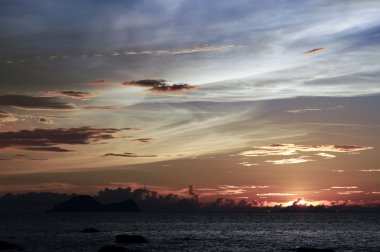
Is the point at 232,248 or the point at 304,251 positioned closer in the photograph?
the point at 304,251

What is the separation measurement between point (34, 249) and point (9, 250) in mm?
9657

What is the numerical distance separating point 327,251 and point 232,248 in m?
24.1

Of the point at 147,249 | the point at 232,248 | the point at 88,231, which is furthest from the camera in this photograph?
the point at 88,231

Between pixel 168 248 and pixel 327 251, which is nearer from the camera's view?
pixel 327 251

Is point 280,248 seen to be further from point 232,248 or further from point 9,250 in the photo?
point 9,250

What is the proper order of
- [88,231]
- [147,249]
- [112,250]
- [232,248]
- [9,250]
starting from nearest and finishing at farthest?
[112,250] < [9,250] < [147,249] < [232,248] < [88,231]

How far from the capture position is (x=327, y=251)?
322 ft

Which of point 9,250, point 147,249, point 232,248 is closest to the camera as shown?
point 9,250

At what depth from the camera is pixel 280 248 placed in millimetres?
115188

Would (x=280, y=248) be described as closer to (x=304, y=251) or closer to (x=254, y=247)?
(x=254, y=247)

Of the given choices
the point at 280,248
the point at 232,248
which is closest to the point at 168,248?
the point at 232,248

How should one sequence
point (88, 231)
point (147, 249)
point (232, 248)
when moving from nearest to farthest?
point (147, 249) → point (232, 248) → point (88, 231)

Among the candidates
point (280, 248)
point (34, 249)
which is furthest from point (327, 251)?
point (34, 249)

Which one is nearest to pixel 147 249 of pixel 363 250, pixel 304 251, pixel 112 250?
pixel 112 250
